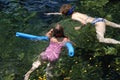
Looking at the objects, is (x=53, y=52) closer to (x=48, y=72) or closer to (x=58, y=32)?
(x=58, y=32)

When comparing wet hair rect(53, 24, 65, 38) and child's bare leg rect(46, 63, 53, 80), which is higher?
wet hair rect(53, 24, 65, 38)

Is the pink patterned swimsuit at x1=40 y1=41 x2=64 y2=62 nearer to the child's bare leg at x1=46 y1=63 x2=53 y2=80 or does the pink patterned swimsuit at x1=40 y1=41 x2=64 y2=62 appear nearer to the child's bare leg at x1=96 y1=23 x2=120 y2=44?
the child's bare leg at x1=46 y1=63 x2=53 y2=80

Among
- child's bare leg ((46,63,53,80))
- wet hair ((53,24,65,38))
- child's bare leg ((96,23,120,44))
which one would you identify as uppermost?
wet hair ((53,24,65,38))

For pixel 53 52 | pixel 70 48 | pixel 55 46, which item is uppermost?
pixel 70 48

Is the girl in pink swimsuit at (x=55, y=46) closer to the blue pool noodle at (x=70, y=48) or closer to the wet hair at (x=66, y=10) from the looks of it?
the blue pool noodle at (x=70, y=48)

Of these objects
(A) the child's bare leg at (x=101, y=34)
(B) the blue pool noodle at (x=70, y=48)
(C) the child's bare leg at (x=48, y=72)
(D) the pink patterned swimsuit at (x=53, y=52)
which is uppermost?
(B) the blue pool noodle at (x=70, y=48)

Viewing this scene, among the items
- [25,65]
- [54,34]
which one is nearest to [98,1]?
[25,65]

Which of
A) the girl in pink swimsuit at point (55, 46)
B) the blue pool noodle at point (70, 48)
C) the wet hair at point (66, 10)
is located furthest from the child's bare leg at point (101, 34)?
the blue pool noodle at point (70, 48)

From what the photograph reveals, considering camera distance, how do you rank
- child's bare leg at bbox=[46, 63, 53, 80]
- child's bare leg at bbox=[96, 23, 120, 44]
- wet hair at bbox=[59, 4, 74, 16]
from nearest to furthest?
child's bare leg at bbox=[46, 63, 53, 80], child's bare leg at bbox=[96, 23, 120, 44], wet hair at bbox=[59, 4, 74, 16]

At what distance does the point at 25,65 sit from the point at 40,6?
6132 mm

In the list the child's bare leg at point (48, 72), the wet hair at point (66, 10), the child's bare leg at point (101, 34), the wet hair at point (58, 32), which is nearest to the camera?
the wet hair at point (58, 32)

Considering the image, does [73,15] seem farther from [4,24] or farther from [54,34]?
[4,24]

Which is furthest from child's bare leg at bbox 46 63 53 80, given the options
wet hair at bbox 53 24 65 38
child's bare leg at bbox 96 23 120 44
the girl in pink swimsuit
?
child's bare leg at bbox 96 23 120 44

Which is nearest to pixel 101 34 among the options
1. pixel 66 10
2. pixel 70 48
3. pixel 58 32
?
pixel 66 10
